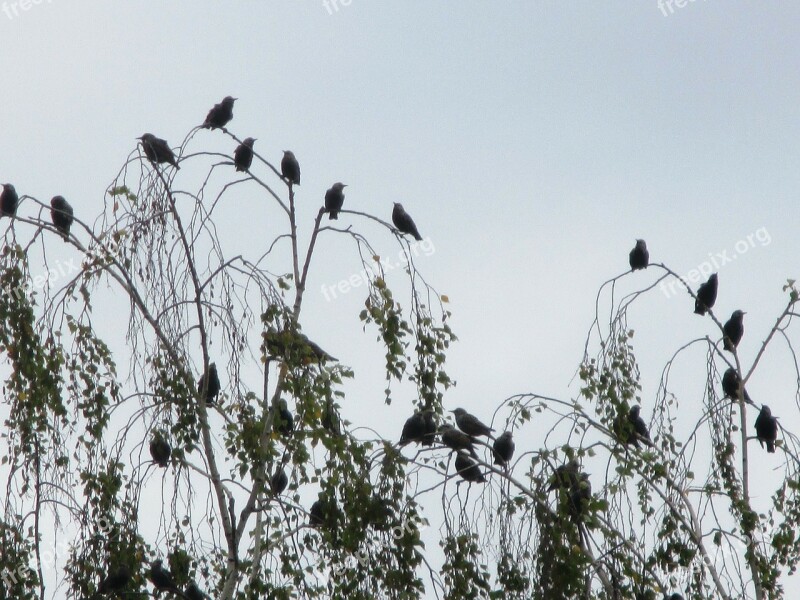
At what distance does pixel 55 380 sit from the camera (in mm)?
5301

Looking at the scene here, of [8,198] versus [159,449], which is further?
[8,198]

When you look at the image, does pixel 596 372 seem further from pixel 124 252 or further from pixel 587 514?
pixel 124 252

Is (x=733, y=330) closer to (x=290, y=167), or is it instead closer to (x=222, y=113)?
(x=290, y=167)

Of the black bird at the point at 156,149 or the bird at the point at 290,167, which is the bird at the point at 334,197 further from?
the black bird at the point at 156,149

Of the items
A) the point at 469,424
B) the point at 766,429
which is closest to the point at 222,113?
the point at 469,424

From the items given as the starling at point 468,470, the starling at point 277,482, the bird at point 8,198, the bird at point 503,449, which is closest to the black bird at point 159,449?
the starling at point 277,482

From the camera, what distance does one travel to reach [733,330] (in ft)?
22.8

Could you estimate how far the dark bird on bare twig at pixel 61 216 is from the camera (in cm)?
537

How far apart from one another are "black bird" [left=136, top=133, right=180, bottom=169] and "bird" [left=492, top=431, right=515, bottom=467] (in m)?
2.19

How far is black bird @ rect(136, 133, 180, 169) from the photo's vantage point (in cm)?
577

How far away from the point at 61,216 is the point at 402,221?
7.11 ft

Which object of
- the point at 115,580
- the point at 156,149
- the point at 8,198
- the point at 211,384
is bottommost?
the point at 115,580

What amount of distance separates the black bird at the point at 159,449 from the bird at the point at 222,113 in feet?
7.25

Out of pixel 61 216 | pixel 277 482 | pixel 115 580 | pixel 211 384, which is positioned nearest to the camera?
pixel 115 580
